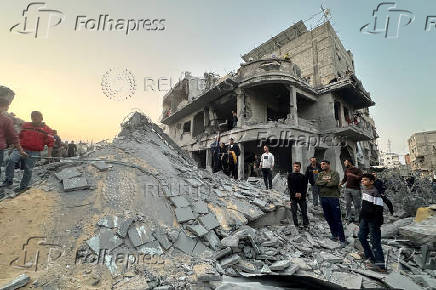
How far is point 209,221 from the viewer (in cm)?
470

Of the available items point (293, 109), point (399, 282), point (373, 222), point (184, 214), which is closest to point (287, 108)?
point (293, 109)

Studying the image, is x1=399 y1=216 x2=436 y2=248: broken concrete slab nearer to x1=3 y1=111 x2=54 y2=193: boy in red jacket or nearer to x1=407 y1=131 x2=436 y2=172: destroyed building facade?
x1=3 y1=111 x2=54 y2=193: boy in red jacket

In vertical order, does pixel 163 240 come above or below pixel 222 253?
above

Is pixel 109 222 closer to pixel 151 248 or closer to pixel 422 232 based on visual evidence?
A: pixel 151 248

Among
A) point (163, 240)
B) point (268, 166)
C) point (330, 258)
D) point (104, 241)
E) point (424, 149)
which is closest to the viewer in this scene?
point (104, 241)

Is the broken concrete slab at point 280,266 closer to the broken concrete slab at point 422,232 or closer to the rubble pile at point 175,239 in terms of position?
the rubble pile at point 175,239

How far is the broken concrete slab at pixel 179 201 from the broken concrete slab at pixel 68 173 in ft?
6.72

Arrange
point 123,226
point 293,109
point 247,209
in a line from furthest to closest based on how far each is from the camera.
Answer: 1. point 293,109
2. point 247,209
3. point 123,226

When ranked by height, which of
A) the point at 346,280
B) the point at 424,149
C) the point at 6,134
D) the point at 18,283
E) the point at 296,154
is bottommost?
the point at 346,280

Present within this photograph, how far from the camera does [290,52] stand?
2456 centimetres

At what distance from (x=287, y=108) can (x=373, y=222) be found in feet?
50.6

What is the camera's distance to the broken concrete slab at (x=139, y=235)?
3616 millimetres

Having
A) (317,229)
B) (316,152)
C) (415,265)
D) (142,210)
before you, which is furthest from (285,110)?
(142,210)

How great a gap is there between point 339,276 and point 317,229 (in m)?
2.35
